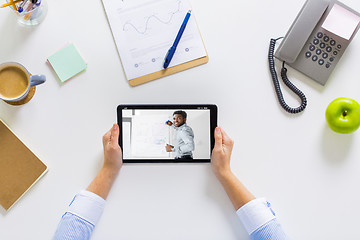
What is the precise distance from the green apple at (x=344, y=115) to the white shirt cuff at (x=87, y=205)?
2.08 ft

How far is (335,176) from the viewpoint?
0.91 m

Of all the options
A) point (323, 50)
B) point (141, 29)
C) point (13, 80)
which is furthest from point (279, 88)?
point (13, 80)

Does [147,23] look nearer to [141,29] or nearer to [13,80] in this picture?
[141,29]

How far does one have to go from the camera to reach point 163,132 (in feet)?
2.86

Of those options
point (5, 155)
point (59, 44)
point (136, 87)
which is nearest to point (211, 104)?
point (136, 87)

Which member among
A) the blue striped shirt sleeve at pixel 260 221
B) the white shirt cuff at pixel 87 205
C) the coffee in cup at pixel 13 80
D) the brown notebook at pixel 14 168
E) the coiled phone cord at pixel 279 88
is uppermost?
the coffee in cup at pixel 13 80

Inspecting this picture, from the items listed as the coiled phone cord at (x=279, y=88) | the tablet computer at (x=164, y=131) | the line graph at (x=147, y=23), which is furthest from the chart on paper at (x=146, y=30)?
the coiled phone cord at (x=279, y=88)

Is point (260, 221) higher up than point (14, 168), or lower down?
lower down

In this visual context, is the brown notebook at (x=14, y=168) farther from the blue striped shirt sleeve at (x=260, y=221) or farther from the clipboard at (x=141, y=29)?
the blue striped shirt sleeve at (x=260, y=221)

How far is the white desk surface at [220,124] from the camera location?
35.0 inches

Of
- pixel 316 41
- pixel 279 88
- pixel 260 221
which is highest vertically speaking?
pixel 316 41

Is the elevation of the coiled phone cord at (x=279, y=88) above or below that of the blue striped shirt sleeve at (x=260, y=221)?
above

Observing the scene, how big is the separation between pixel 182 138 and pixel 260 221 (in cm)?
29

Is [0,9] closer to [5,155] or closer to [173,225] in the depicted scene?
A: [5,155]
